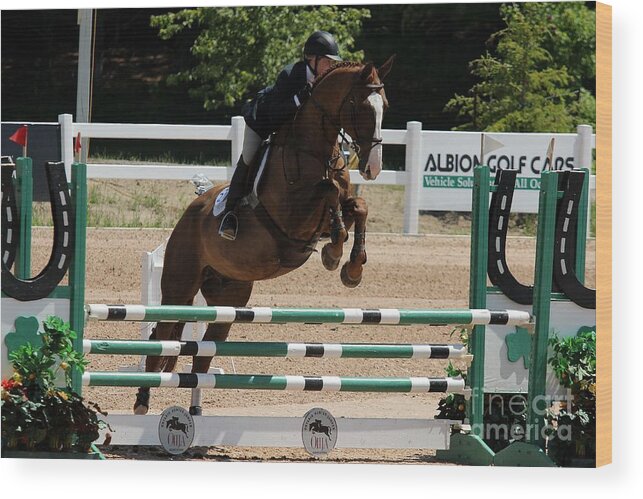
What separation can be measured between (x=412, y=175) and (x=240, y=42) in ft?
7.72

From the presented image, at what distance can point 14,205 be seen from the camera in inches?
171

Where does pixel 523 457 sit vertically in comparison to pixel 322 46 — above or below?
below

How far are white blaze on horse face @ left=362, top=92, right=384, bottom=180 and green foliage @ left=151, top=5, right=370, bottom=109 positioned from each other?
54.7 inches

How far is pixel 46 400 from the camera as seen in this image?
419 cm

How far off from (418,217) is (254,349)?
3.58 metres

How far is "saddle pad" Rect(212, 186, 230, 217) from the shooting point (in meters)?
5.10

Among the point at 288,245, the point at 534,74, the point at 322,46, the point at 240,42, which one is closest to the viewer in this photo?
the point at 322,46

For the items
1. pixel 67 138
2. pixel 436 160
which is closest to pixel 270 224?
pixel 67 138

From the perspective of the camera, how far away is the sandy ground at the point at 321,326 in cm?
534

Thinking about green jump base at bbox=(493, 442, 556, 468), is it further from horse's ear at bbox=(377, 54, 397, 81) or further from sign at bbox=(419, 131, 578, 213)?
sign at bbox=(419, 131, 578, 213)

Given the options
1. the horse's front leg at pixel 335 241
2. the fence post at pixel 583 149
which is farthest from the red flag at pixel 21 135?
the fence post at pixel 583 149

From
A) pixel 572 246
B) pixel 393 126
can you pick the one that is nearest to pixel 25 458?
pixel 572 246

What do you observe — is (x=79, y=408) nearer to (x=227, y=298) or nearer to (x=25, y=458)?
(x=25, y=458)

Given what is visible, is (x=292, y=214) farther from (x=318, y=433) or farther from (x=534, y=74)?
(x=534, y=74)
